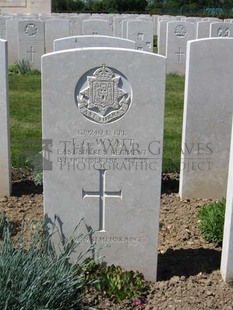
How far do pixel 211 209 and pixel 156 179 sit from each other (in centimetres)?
119

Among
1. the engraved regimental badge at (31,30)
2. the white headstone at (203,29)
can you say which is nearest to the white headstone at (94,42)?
the engraved regimental badge at (31,30)

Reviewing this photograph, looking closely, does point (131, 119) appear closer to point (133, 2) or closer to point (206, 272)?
point (206, 272)

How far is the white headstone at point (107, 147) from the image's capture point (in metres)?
3.52

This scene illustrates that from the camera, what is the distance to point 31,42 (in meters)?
13.9

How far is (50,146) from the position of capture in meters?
3.67

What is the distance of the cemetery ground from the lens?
362cm

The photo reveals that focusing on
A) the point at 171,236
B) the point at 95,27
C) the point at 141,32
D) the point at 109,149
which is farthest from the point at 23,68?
the point at 109,149

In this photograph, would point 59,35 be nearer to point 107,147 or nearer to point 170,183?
point 170,183

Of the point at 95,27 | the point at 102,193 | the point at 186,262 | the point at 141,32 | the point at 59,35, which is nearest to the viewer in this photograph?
the point at 102,193

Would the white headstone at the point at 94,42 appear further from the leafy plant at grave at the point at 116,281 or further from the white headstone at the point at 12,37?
the white headstone at the point at 12,37

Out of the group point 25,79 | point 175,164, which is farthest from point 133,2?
point 175,164

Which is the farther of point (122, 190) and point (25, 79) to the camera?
point (25, 79)

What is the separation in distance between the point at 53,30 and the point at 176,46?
3197 millimetres

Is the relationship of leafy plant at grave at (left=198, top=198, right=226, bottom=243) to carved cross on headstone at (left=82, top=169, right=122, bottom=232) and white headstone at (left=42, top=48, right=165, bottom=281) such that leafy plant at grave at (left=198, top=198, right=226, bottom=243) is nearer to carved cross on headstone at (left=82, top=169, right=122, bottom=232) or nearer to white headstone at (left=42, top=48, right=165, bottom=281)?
white headstone at (left=42, top=48, right=165, bottom=281)
